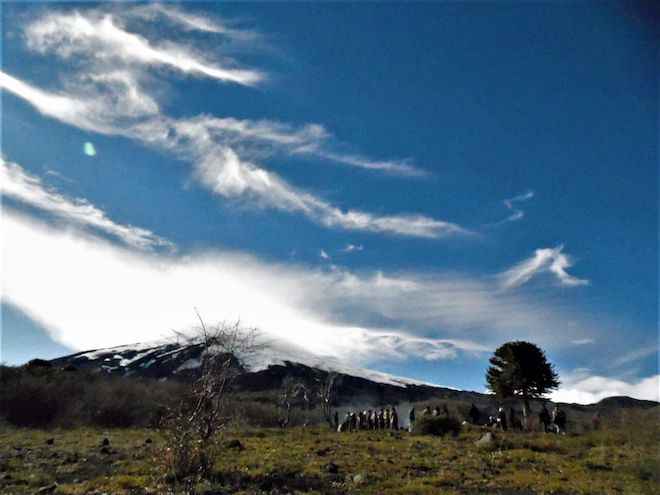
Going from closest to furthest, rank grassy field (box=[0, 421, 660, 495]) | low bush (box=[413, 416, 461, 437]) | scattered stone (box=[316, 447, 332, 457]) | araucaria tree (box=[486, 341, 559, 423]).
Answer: grassy field (box=[0, 421, 660, 495]) → scattered stone (box=[316, 447, 332, 457]) → low bush (box=[413, 416, 461, 437]) → araucaria tree (box=[486, 341, 559, 423])

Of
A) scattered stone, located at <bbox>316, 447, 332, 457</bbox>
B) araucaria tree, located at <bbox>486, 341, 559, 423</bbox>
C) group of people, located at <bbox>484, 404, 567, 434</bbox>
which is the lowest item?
scattered stone, located at <bbox>316, 447, 332, 457</bbox>

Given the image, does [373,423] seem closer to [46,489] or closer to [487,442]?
[487,442]

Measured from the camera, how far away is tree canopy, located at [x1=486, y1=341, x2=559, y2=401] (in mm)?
51781

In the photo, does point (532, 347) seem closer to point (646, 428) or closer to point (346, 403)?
point (646, 428)

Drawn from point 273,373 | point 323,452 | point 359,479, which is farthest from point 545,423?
point 273,373

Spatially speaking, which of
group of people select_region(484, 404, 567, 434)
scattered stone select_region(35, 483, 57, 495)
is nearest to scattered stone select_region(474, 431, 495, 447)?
group of people select_region(484, 404, 567, 434)

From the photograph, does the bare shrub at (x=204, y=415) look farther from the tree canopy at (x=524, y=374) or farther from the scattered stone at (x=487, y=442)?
the tree canopy at (x=524, y=374)

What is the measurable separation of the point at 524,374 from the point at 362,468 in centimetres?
4046

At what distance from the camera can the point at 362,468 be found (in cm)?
1678

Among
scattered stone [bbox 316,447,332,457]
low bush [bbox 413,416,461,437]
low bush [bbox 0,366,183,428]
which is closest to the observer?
scattered stone [bbox 316,447,332,457]

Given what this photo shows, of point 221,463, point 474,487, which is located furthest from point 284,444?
point 474,487

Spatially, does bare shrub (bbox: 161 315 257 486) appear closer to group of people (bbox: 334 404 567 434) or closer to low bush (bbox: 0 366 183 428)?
group of people (bbox: 334 404 567 434)

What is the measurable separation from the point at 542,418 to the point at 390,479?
94.9 ft

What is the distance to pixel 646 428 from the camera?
24484 mm
